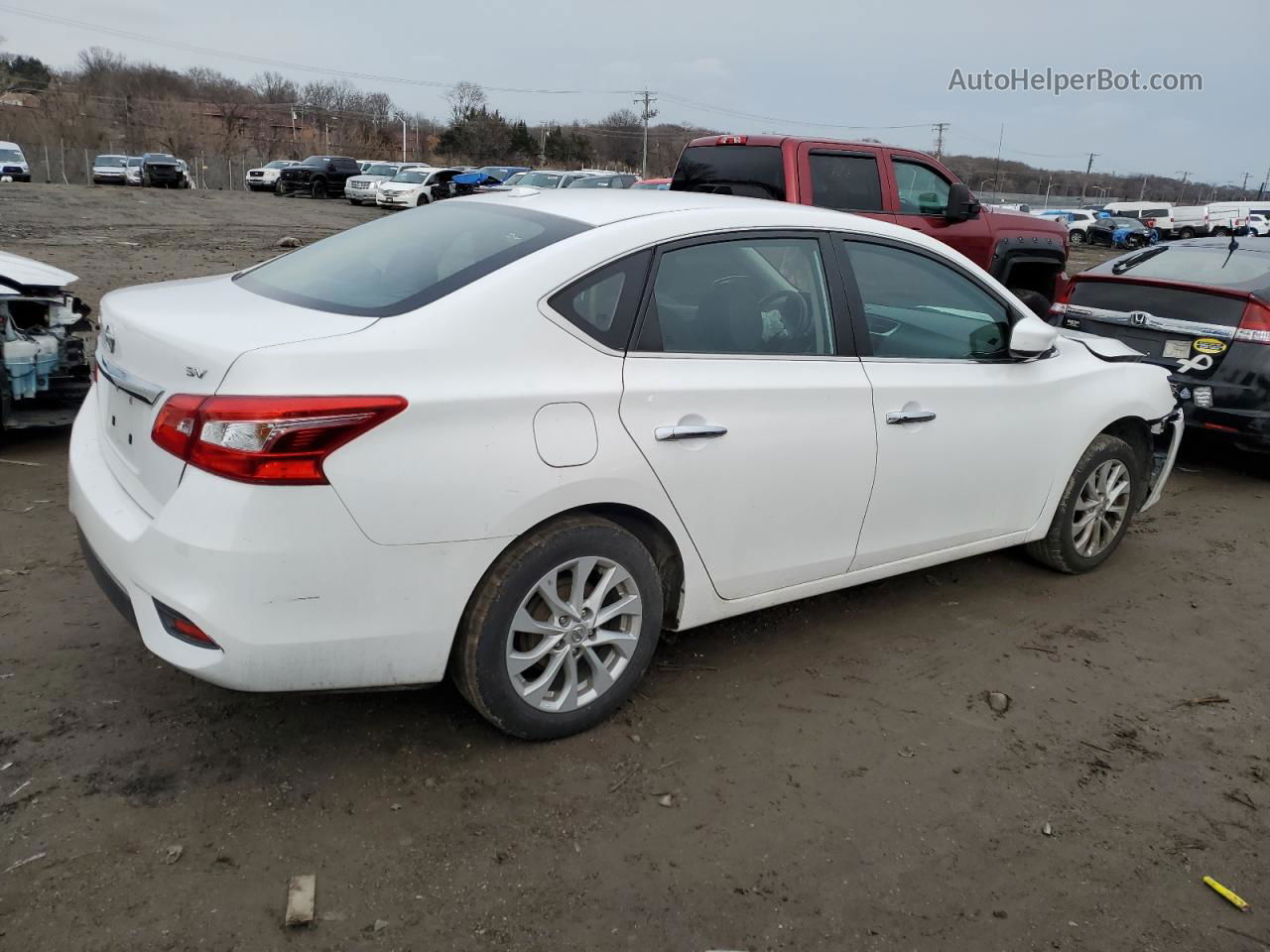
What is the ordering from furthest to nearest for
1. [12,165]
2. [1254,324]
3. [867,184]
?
1. [12,165]
2. [867,184]
3. [1254,324]

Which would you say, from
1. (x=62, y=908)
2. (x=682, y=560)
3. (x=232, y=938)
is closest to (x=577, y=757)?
(x=682, y=560)

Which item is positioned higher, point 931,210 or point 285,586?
point 931,210

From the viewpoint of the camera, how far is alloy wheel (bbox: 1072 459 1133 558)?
4488 mm

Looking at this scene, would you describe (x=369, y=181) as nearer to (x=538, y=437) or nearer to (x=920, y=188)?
(x=920, y=188)

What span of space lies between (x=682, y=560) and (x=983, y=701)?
1277 millimetres

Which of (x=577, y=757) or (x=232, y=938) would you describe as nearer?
(x=232, y=938)

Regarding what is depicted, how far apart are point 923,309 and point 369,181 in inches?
1273

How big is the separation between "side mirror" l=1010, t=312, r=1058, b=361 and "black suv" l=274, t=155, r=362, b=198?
3525 cm

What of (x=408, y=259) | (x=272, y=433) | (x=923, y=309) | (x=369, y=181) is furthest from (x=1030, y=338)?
(x=369, y=181)

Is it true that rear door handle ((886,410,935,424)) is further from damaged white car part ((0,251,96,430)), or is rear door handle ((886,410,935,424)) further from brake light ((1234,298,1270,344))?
damaged white car part ((0,251,96,430))

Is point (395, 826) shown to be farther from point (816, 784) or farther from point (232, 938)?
point (816, 784)

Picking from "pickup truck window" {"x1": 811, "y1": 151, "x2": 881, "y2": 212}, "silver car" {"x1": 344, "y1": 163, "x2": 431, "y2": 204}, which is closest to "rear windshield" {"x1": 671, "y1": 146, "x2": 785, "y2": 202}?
"pickup truck window" {"x1": 811, "y1": 151, "x2": 881, "y2": 212}

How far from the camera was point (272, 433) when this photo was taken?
232cm

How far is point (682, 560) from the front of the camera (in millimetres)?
3078
